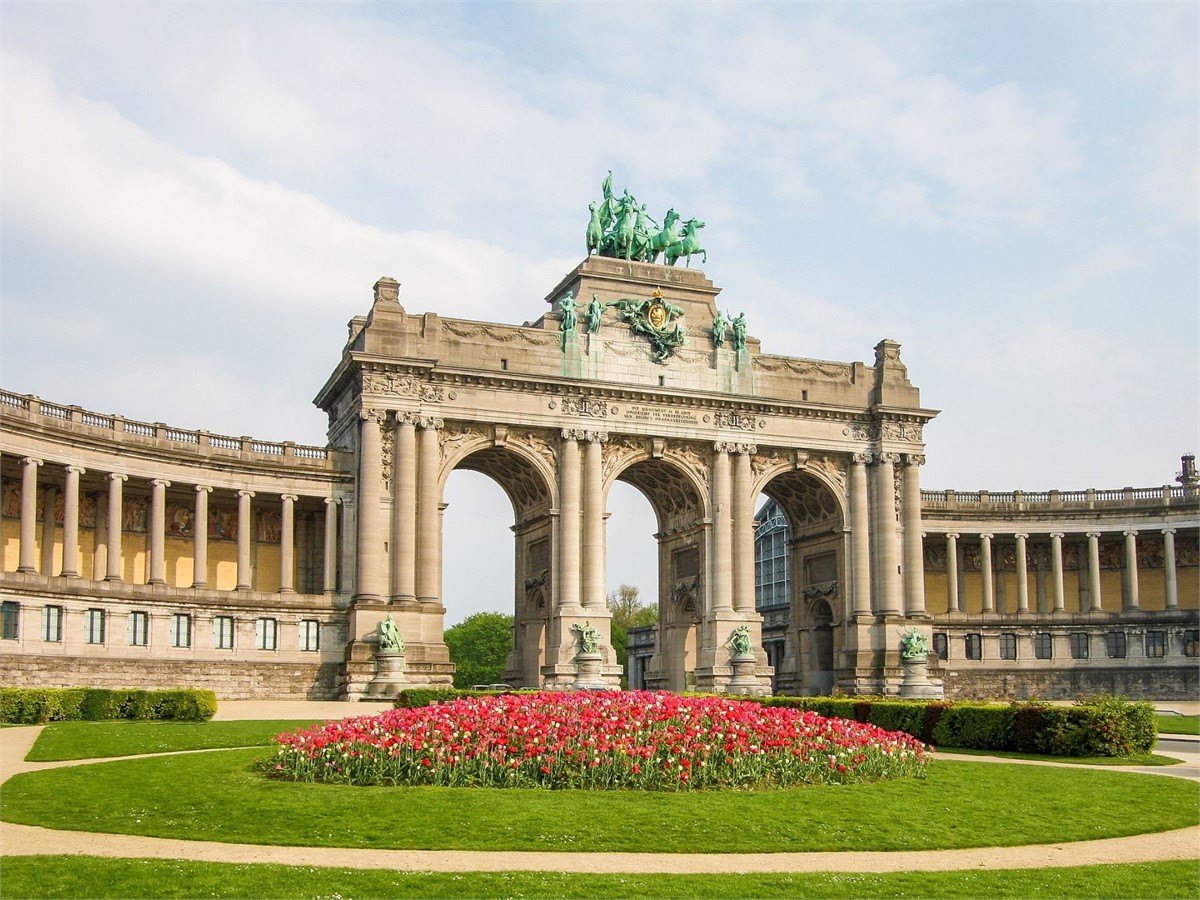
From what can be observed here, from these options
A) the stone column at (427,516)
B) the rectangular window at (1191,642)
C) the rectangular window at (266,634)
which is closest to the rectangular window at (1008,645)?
the rectangular window at (1191,642)

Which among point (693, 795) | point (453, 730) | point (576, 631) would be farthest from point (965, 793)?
point (576, 631)

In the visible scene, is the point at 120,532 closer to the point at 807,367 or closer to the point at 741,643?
the point at 741,643

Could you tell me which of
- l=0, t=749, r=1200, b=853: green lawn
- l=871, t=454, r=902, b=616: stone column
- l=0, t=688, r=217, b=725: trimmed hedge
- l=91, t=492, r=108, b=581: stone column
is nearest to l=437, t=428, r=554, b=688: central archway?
l=91, t=492, r=108, b=581: stone column

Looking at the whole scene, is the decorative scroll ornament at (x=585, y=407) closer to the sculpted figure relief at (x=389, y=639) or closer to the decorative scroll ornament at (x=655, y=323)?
the decorative scroll ornament at (x=655, y=323)

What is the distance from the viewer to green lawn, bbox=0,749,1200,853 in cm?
2148

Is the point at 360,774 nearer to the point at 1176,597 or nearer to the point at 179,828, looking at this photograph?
the point at 179,828

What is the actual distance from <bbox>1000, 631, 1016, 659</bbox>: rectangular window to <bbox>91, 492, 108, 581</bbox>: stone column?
178 ft

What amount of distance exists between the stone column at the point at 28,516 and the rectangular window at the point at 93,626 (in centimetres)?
391

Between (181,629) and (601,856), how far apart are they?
4955cm

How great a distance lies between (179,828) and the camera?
2164cm

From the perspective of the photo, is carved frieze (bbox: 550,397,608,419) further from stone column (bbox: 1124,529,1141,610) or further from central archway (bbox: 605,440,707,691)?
stone column (bbox: 1124,529,1141,610)

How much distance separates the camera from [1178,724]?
5722 centimetres

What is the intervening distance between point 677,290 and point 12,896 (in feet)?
208

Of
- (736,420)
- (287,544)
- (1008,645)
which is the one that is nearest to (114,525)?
(287,544)
